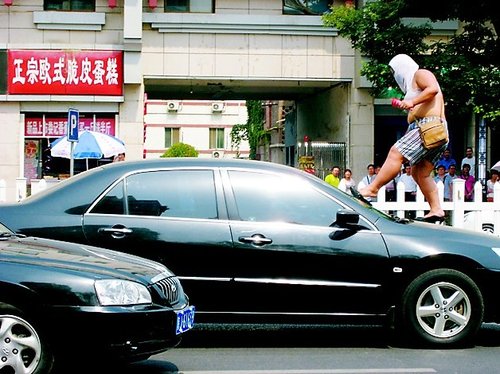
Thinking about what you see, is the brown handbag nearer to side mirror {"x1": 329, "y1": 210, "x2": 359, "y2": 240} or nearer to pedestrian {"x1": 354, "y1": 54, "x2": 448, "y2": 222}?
pedestrian {"x1": 354, "y1": 54, "x2": 448, "y2": 222}

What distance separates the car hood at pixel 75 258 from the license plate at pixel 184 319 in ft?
0.93

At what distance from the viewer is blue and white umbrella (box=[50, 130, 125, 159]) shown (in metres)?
22.5

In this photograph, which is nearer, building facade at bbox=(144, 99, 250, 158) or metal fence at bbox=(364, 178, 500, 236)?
metal fence at bbox=(364, 178, 500, 236)

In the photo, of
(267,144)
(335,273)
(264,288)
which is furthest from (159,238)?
(267,144)

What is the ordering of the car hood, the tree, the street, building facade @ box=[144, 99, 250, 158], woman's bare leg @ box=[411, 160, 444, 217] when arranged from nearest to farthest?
the car hood < the street < woman's bare leg @ box=[411, 160, 444, 217] < the tree < building facade @ box=[144, 99, 250, 158]

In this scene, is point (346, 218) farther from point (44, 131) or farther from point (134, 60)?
Result: point (44, 131)

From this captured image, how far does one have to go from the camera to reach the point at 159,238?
23.8 ft

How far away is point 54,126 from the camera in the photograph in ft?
83.4

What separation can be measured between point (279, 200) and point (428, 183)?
3651mm

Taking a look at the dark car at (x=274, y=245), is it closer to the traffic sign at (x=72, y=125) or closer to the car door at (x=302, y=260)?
the car door at (x=302, y=260)

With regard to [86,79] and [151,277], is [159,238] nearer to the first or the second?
[151,277]

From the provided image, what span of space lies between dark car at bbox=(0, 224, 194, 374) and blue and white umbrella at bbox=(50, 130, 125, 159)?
17050 mm

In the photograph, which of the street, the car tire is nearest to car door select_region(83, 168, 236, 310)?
the street

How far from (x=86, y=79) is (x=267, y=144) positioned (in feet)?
88.4
